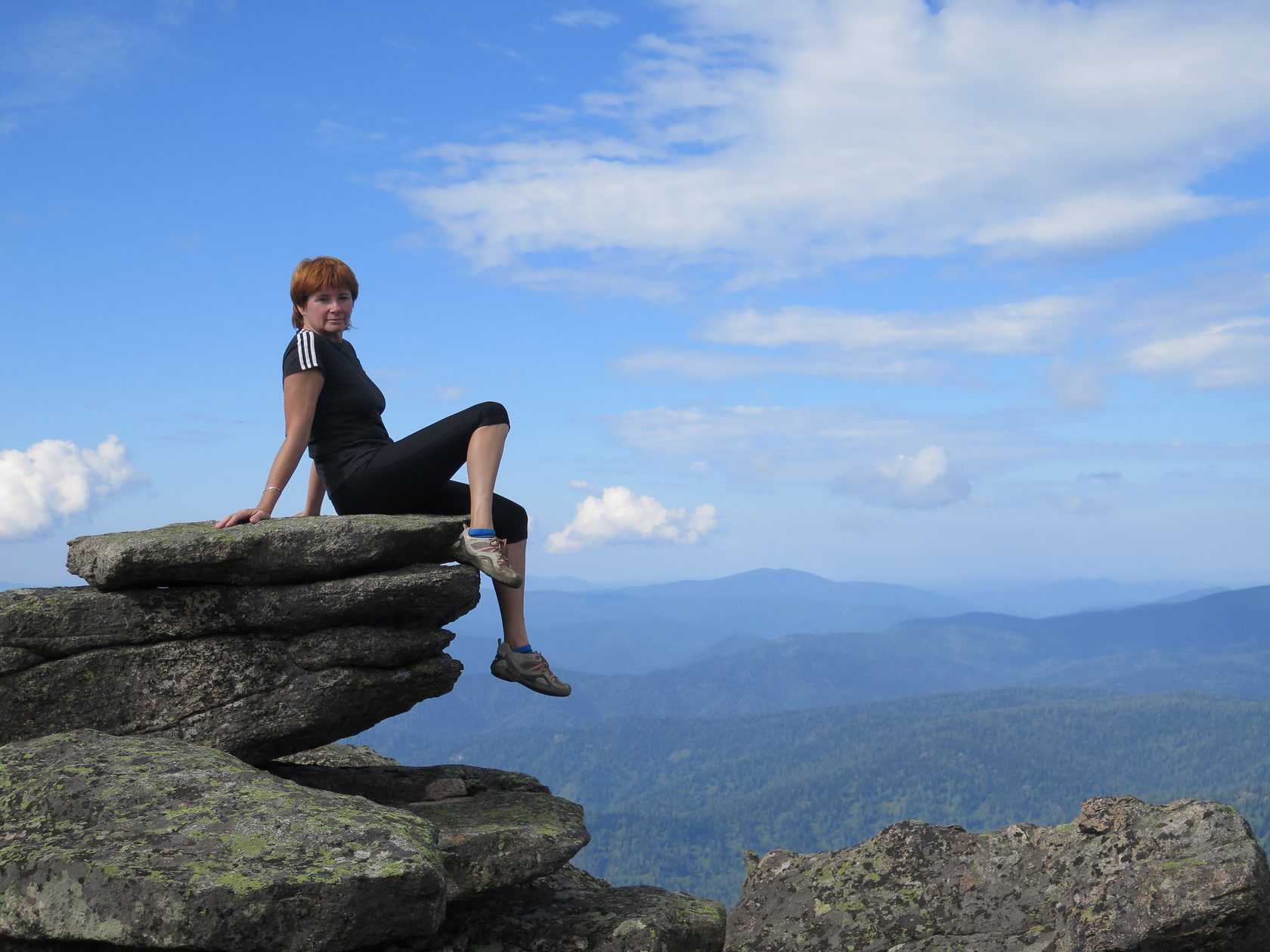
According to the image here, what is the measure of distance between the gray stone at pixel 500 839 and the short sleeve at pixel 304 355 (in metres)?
6.09

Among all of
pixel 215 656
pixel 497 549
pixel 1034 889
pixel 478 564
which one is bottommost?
pixel 1034 889

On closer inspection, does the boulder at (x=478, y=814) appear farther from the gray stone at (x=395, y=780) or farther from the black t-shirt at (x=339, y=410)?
the black t-shirt at (x=339, y=410)

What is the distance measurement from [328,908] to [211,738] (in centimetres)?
447

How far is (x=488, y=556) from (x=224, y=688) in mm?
3705

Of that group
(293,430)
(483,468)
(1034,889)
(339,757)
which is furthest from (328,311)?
(1034,889)

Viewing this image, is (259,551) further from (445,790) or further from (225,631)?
(445,790)

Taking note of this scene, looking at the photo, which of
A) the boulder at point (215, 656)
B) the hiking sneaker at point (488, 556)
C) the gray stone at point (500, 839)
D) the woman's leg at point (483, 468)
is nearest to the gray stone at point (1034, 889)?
the gray stone at point (500, 839)

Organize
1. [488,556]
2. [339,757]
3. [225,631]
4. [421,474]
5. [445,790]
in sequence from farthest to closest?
[339,757] → [445,790] → [421,474] → [488,556] → [225,631]

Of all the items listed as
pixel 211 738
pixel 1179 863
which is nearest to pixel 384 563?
A: pixel 211 738

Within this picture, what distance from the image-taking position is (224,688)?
12.4 meters

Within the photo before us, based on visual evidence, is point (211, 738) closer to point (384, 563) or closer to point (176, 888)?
point (384, 563)

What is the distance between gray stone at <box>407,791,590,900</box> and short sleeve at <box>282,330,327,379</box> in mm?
6088

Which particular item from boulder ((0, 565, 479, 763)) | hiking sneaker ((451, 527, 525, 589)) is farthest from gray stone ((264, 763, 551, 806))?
hiking sneaker ((451, 527, 525, 589))

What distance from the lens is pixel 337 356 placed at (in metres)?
13.6
